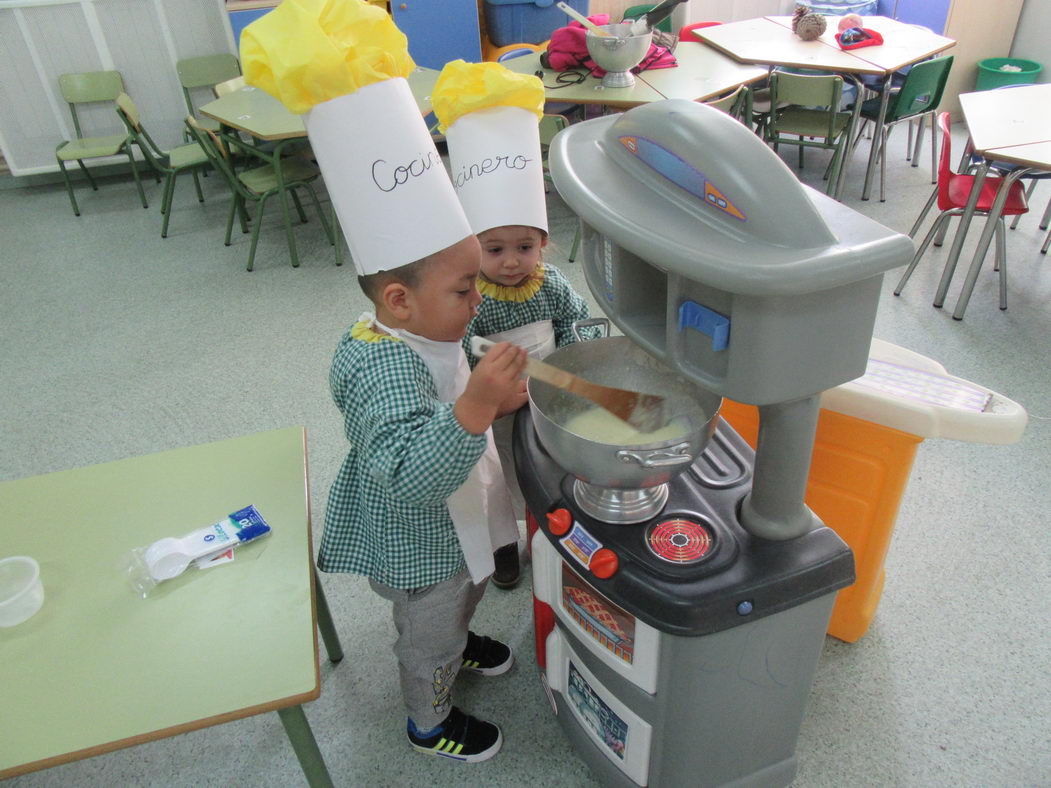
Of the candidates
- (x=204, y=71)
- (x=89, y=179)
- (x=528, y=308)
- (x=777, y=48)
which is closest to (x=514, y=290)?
(x=528, y=308)

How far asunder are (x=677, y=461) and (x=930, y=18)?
17.4 feet

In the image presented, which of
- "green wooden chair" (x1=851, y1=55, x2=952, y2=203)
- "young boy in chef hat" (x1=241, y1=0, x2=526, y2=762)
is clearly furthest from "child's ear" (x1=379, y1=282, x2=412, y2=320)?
"green wooden chair" (x1=851, y1=55, x2=952, y2=203)

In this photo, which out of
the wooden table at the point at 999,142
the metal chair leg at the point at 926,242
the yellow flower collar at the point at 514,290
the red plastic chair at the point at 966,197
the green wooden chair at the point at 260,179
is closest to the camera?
the yellow flower collar at the point at 514,290

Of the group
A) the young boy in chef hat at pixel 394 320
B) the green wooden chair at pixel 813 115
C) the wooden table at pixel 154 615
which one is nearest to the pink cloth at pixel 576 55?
the green wooden chair at pixel 813 115

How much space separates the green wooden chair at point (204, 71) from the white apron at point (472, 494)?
4124 millimetres

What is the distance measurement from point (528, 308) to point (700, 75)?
274 cm

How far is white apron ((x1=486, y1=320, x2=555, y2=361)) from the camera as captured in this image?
61.8 inches

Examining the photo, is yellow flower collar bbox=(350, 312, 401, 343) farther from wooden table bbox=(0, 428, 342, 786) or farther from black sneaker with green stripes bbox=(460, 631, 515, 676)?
black sneaker with green stripes bbox=(460, 631, 515, 676)

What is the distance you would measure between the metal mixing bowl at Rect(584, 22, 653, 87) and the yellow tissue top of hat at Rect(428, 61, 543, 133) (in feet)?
7.49

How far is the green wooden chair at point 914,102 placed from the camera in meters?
3.70

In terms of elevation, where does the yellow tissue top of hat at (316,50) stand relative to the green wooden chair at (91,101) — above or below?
above

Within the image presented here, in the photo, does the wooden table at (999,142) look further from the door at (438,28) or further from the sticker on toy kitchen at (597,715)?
the door at (438,28)

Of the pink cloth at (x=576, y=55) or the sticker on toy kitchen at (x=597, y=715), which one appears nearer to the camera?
the sticker on toy kitchen at (x=597, y=715)

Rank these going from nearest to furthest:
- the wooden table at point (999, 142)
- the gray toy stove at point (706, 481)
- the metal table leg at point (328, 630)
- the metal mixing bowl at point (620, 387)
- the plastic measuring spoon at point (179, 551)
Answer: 1. the gray toy stove at point (706, 481)
2. the metal mixing bowl at point (620, 387)
3. the plastic measuring spoon at point (179, 551)
4. the metal table leg at point (328, 630)
5. the wooden table at point (999, 142)
